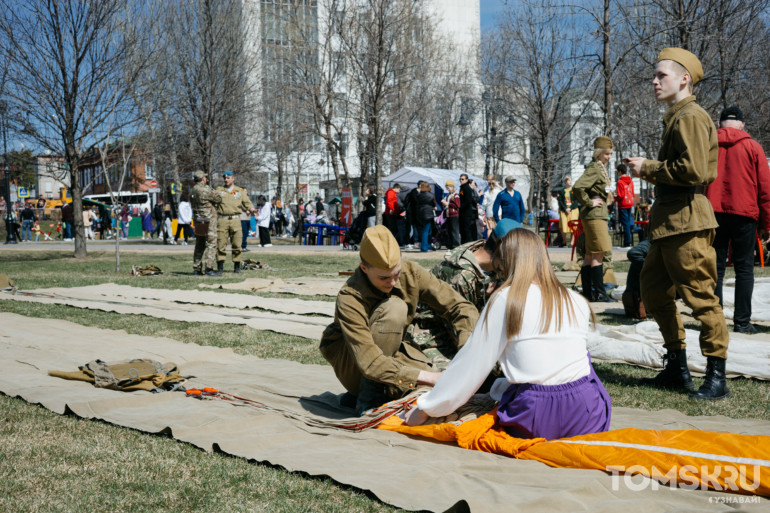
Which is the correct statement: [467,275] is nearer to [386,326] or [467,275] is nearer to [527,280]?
[386,326]

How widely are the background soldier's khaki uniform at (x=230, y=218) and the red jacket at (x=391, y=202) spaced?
24.4ft

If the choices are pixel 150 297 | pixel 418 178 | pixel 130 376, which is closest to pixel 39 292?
pixel 150 297

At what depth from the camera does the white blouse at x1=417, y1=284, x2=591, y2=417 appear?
337cm

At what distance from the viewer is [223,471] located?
362cm

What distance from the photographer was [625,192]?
17891mm

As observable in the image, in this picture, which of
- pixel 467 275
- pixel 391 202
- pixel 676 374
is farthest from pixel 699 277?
pixel 391 202

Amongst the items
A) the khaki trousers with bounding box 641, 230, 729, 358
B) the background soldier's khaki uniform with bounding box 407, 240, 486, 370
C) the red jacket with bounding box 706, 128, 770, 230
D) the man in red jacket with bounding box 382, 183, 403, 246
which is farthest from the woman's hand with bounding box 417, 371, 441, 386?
the man in red jacket with bounding box 382, 183, 403, 246

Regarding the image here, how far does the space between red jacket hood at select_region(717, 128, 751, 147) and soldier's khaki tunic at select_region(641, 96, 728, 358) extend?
1888 mm

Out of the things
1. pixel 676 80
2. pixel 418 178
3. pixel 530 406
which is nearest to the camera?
pixel 530 406

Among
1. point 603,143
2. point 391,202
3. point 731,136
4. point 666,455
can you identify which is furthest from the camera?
point 391,202

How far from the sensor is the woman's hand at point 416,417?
3.97 meters

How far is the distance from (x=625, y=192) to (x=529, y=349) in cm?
1555

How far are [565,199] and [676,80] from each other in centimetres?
1662

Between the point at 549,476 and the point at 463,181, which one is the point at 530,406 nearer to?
the point at 549,476
